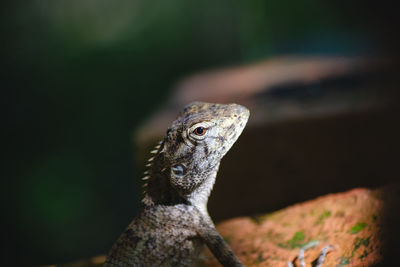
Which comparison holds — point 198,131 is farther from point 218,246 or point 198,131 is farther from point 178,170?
point 218,246

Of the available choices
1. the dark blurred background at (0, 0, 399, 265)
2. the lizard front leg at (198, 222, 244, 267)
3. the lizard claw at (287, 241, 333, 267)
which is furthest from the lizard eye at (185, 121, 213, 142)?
the dark blurred background at (0, 0, 399, 265)

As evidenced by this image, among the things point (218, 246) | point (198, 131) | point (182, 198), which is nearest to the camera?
point (218, 246)

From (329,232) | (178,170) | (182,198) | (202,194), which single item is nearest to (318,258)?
(329,232)

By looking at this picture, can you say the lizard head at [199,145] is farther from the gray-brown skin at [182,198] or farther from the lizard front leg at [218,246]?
the lizard front leg at [218,246]

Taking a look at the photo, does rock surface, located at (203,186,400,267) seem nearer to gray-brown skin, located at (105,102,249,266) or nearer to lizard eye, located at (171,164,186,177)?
gray-brown skin, located at (105,102,249,266)

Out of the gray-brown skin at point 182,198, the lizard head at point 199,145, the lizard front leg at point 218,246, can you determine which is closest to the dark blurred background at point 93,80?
the lizard head at point 199,145

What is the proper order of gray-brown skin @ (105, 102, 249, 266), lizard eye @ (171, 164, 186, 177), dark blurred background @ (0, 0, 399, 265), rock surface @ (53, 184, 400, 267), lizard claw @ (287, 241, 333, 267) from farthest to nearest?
dark blurred background @ (0, 0, 399, 265), lizard eye @ (171, 164, 186, 177), gray-brown skin @ (105, 102, 249, 266), lizard claw @ (287, 241, 333, 267), rock surface @ (53, 184, 400, 267)

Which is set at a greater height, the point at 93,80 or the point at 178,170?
the point at 93,80
